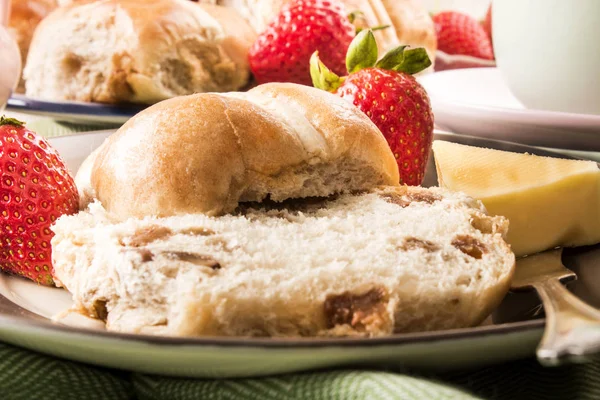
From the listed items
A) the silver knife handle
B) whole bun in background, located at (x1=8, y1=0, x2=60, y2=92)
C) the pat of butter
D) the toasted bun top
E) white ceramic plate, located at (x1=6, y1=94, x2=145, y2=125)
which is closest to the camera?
the silver knife handle

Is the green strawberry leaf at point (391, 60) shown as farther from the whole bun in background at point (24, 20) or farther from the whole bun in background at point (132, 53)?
the whole bun in background at point (24, 20)

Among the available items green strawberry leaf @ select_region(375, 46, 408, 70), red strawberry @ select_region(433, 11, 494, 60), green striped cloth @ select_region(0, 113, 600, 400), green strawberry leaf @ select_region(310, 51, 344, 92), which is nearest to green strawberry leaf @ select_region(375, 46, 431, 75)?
green strawberry leaf @ select_region(375, 46, 408, 70)

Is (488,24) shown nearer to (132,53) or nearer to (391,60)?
(132,53)

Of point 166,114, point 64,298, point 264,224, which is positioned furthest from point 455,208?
point 64,298

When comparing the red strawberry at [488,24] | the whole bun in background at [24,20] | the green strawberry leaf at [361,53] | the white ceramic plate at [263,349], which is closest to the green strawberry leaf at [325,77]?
the green strawberry leaf at [361,53]

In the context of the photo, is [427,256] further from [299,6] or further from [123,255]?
[299,6]

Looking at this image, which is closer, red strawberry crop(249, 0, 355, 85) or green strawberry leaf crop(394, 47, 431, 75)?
green strawberry leaf crop(394, 47, 431, 75)

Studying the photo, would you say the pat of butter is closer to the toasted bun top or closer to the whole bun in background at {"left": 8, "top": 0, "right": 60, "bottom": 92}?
the toasted bun top
